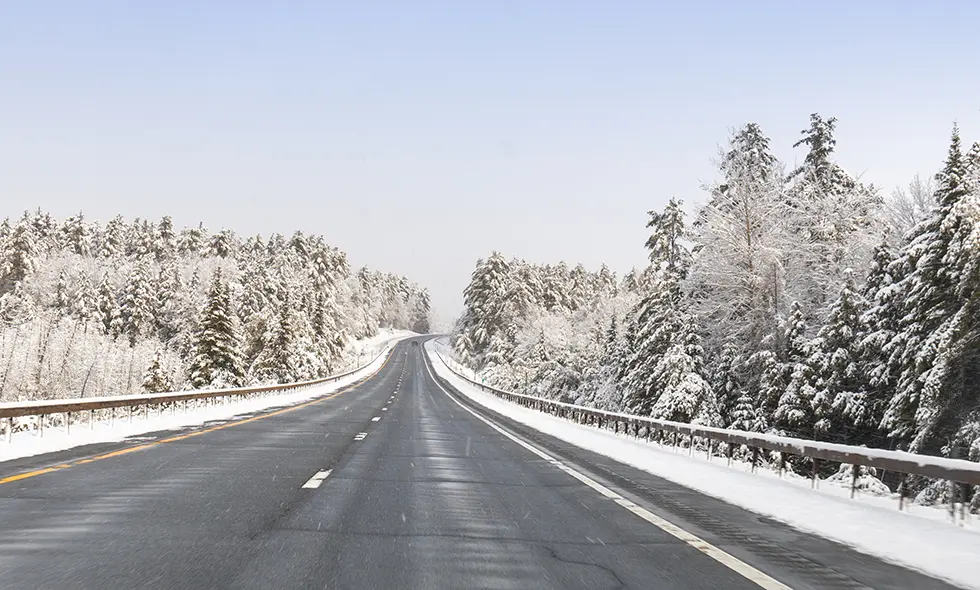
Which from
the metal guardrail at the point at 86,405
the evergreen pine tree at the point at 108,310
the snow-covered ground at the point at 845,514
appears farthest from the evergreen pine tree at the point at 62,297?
the snow-covered ground at the point at 845,514

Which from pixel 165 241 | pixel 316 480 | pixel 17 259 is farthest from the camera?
pixel 165 241

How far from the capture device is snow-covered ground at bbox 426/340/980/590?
6.34 meters

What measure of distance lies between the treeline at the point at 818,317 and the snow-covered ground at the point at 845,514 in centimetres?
884

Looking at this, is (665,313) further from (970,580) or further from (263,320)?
(263,320)

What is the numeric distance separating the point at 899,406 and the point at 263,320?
225 ft

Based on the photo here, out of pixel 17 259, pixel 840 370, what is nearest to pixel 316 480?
pixel 840 370

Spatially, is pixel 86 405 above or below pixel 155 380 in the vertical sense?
above

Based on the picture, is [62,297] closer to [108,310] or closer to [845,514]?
[108,310]

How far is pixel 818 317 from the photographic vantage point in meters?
31.5

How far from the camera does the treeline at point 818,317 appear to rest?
21266mm

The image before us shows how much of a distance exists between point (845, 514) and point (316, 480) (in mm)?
6176

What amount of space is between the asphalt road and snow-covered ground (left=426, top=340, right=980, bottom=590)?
367 mm

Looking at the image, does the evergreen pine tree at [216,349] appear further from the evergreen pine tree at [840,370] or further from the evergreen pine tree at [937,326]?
the evergreen pine tree at [937,326]

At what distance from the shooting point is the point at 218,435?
1698 centimetres
